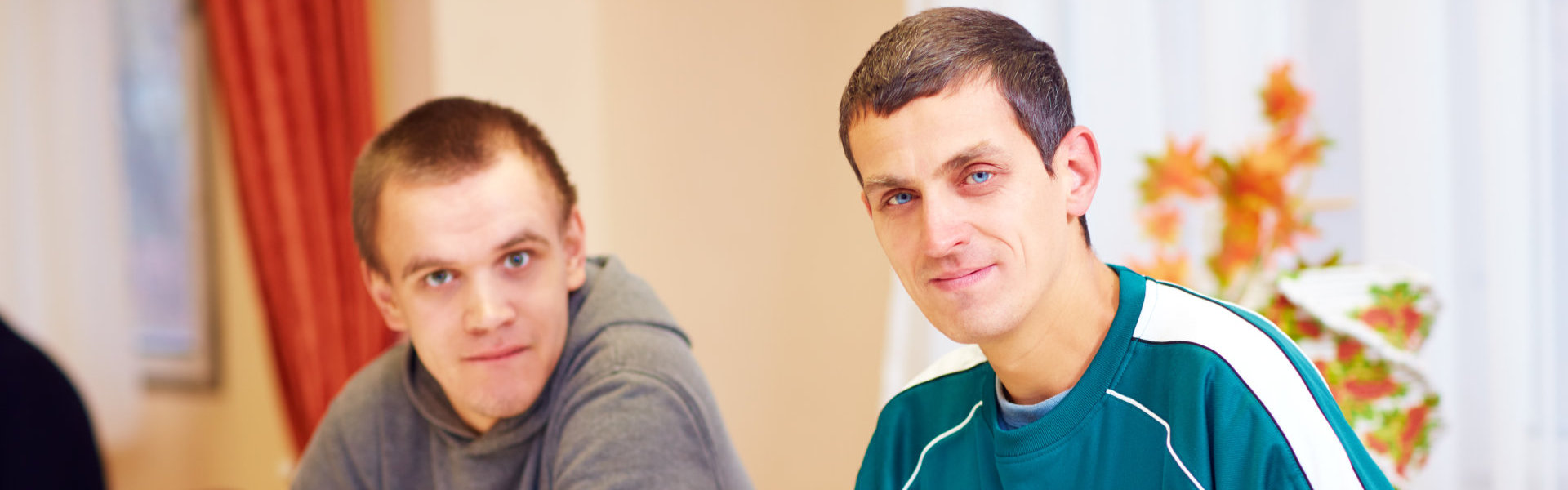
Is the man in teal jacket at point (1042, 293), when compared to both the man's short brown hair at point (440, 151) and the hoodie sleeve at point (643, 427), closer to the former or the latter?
the hoodie sleeve at point (643, 427)

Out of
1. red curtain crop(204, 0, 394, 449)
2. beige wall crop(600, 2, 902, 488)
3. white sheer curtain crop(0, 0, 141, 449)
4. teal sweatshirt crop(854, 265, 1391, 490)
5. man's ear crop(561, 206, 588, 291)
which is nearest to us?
teal sweatshirt crop(854, 265, 1391, 490)

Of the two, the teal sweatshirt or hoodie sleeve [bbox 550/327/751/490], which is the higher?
the teal sweatshirt

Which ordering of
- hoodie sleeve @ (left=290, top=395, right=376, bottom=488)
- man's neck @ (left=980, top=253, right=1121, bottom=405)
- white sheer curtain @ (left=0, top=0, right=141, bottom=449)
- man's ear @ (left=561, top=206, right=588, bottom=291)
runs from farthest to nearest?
white sheer curtain @ (left=0, top=0, right=141, bottom=449) < hoodie sleeve @ (left=290, top=395, right=376, bottom=488) < man's ear @ (left=561, top=206, right=588, bottom=291) < man's neck @ (left=980, top=253, right=1121, bottom=405)

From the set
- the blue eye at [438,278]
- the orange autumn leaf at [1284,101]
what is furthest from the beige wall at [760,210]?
the blue eye at [438,278]

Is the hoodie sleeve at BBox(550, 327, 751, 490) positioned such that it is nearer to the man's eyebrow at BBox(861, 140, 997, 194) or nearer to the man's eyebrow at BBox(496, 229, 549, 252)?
the man's eyebrow at BBox(496, 229, 549, 252)

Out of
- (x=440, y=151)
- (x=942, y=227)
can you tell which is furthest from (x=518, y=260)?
(x=942, y=227)

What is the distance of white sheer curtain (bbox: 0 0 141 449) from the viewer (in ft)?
11.9

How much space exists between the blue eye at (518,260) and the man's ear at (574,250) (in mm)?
87

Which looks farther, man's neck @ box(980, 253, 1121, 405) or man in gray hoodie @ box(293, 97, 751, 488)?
man in gray hoodie @ box(293, 97, 751, 488)

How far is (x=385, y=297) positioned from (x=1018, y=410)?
92 cm

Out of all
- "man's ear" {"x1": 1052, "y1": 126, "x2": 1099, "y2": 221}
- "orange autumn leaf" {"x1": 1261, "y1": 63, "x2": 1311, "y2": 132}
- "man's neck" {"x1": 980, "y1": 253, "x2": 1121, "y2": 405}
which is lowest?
"man's neck" {"x1": 980, "y1": 253, "x2": 1121, "y2": 405}

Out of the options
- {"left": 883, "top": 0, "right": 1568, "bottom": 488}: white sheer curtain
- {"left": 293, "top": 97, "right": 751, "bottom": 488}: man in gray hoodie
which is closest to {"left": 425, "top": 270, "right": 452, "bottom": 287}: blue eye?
{"left": 293, "top": 97, "right": 751, "bottom": 488}: man in gray hoodie

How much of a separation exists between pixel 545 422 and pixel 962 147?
A: 2.63 ft

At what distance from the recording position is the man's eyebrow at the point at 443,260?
55.0 inches
